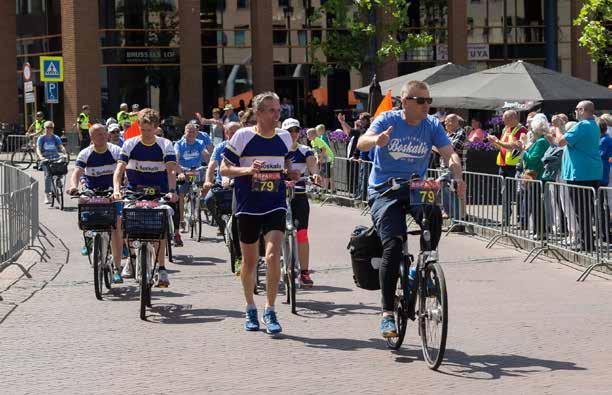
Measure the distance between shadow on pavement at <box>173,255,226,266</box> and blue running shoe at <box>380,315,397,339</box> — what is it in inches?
258

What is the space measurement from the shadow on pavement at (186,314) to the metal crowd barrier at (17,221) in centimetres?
337

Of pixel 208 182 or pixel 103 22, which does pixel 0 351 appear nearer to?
pixel 208 182

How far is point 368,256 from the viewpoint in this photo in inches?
352

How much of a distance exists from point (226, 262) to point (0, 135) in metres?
28.2

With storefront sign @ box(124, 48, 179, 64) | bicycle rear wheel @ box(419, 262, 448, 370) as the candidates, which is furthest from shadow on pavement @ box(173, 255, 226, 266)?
storefront sign @ box(124, 48, 179, 64)

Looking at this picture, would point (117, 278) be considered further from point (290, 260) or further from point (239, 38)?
point (239, 38)

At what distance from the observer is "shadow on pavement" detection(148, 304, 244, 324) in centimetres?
1062

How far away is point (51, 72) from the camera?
3400 centimetres

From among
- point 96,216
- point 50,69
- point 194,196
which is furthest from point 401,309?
point 50,69

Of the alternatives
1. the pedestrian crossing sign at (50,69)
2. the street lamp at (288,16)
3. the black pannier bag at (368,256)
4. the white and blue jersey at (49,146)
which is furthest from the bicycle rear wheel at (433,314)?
the street lamp at (288,16)

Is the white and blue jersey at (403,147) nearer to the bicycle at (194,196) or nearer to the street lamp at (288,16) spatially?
the bicycle at (194,196)

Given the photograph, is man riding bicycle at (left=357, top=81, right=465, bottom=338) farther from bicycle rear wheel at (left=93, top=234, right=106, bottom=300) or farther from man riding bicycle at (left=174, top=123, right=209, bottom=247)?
man riding bicycle at (left=174, top=123, right=209, bottom=247)

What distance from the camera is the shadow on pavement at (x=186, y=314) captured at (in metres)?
10.6

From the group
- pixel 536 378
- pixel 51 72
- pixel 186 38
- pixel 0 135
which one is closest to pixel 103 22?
pixel 186 38
